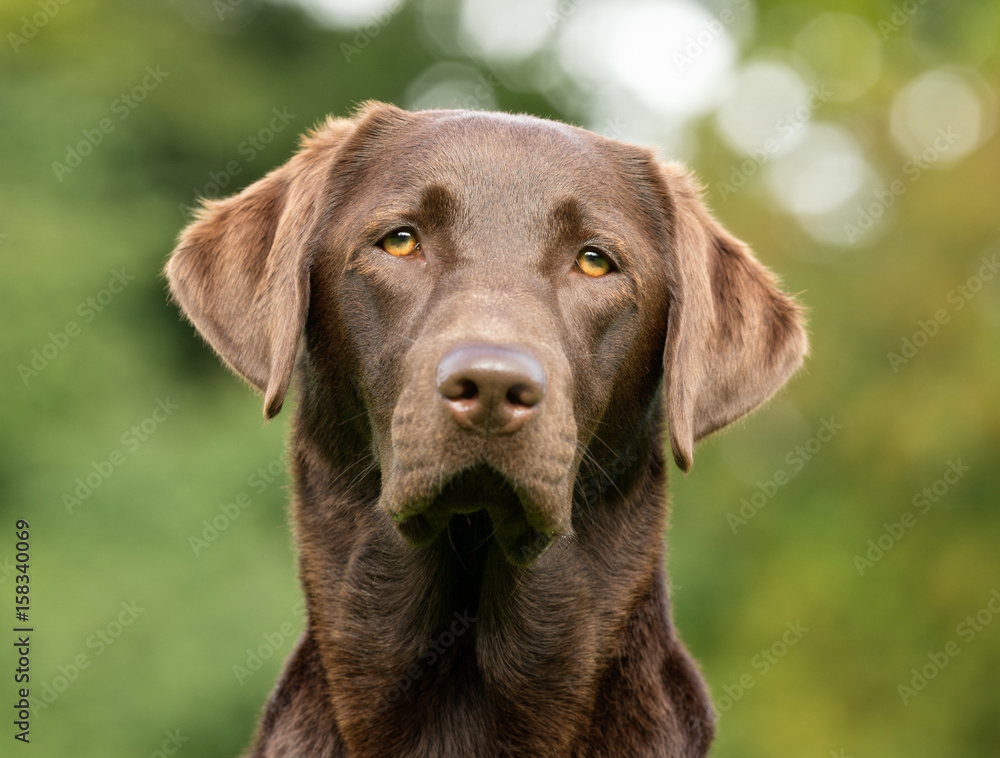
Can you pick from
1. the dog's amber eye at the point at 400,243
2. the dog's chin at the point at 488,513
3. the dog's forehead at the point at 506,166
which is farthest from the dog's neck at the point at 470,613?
the dog's forehead at the point at 506,166

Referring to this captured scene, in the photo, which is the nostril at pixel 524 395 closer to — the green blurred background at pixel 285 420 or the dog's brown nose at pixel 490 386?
the dog's brown nose at pixel 490 386

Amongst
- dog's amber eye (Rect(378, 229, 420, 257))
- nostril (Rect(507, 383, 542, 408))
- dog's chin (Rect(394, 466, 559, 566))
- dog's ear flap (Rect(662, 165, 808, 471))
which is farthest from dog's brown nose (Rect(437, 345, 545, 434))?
dog's ear flap (Rect(662, 165, 808, 471))

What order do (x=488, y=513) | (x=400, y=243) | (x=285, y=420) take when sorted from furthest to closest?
(x=285, y=420) → (x=400, y=243) → (x=488, y=513)

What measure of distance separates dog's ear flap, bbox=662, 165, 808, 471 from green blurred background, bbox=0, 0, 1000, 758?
22.5 ft

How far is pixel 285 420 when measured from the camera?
1010cm

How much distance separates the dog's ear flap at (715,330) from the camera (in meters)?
3.85

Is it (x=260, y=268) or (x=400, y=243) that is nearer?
(x=400, y=243)

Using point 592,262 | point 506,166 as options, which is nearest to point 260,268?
point 506,166

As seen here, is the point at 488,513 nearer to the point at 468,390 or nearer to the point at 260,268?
the point at 468,390

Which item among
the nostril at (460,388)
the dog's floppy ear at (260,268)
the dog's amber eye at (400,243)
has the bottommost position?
the dog's floppy ear at (260,268)

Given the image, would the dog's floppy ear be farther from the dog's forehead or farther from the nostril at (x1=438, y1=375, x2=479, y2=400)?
the nostril at (x1=438, y1=375, x2=479, y2=400)

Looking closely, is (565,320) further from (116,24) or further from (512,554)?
(116,24)

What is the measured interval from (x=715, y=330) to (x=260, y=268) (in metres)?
1.62

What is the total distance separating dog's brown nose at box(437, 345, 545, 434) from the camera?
9.84 feet
